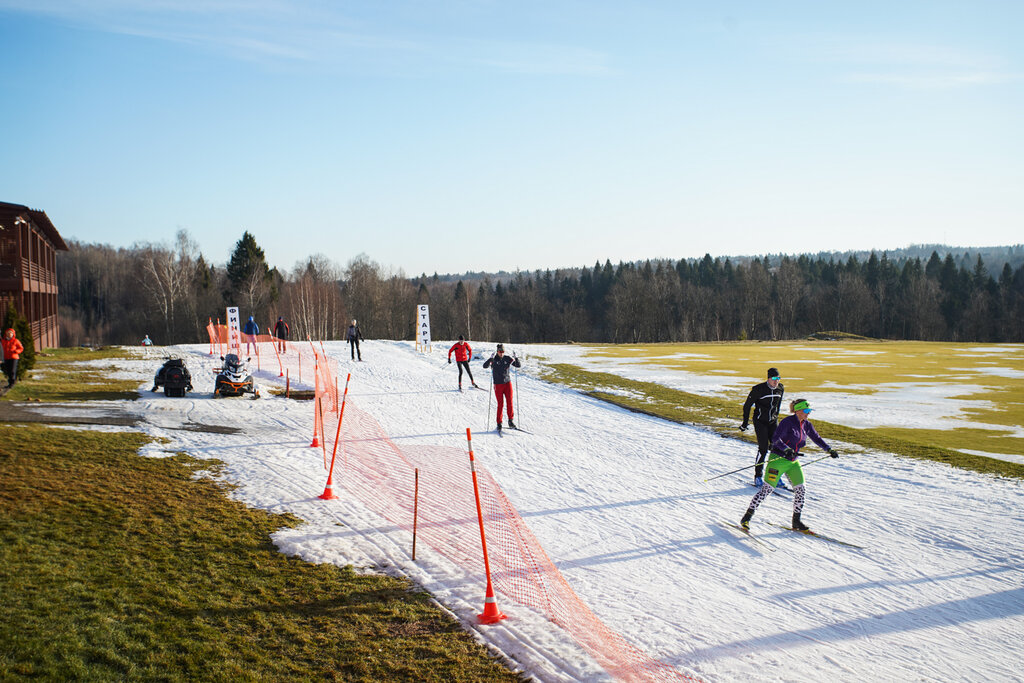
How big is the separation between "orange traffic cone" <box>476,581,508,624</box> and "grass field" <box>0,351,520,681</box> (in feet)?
0.93

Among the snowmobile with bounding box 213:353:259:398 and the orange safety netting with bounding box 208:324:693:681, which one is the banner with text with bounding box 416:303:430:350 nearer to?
the snowmobile with bounding box 213:353:259:398

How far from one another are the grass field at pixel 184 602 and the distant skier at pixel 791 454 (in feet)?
17.9

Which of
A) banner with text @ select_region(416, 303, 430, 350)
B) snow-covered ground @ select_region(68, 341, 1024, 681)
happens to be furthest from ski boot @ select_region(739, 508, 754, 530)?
banner with text @ select_region(416, 303, 430, 350)

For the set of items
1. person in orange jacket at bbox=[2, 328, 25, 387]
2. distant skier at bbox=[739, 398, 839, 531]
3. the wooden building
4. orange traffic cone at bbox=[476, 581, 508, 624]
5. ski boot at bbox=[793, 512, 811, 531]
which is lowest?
ski boot at bbox=[793, 512, 811, 531]

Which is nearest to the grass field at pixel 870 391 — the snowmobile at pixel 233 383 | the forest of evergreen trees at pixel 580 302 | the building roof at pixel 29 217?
the snowmobile at pixel 233 383

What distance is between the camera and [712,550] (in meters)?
8.86

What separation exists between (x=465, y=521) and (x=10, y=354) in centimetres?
1596

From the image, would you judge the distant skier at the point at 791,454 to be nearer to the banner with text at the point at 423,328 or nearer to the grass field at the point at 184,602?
the grass field at the point at 184,602

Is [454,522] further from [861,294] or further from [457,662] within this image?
[861,294]

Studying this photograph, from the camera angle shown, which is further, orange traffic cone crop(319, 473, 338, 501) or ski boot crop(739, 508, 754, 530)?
orange traffic cone crop(319, 473, 338, 501)

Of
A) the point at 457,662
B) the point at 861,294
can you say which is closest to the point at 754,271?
the point at 861,294

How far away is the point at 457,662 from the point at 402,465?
7.26 metres

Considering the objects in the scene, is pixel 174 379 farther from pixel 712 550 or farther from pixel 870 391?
pixel 870 391

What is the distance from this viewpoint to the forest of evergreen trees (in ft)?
263
